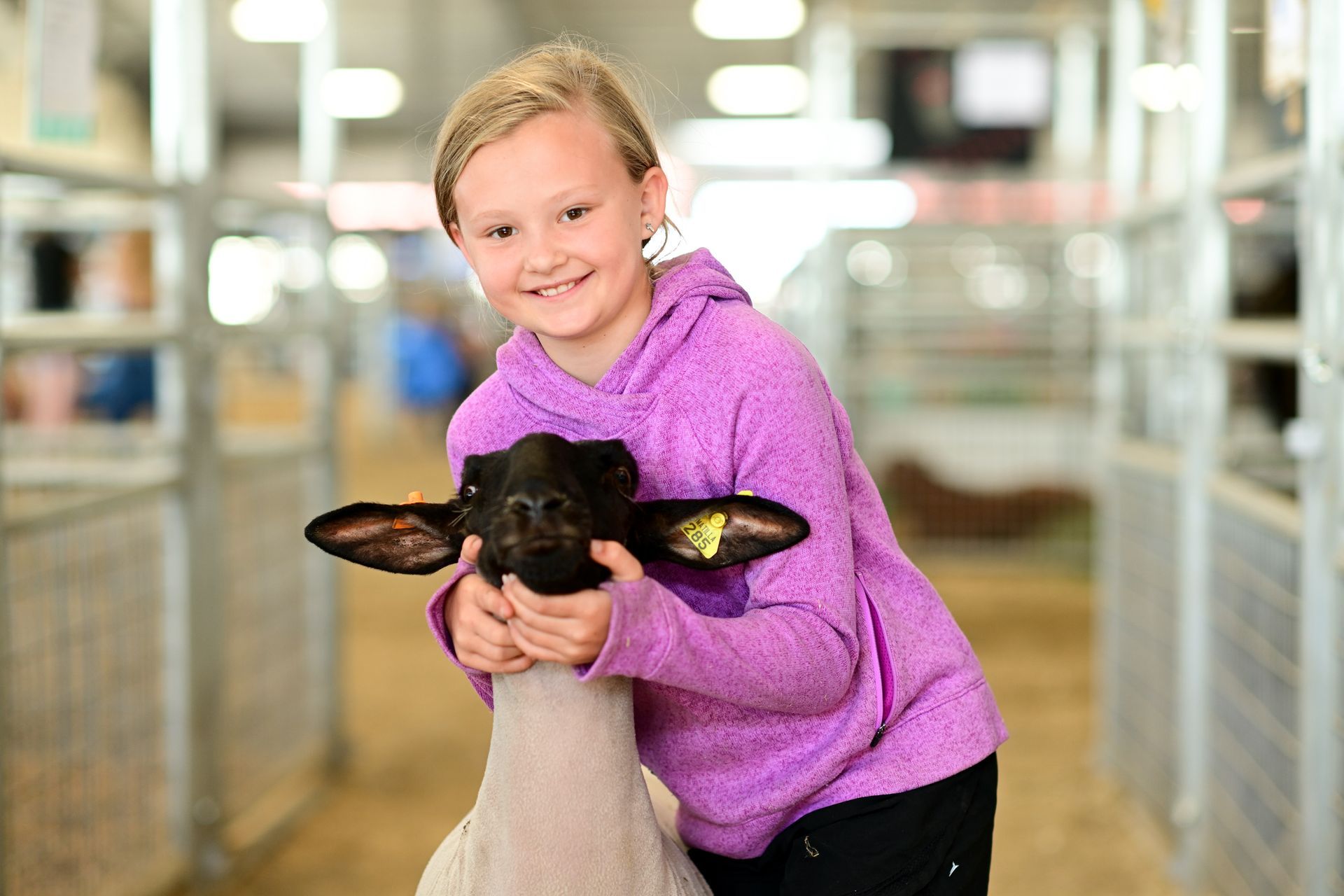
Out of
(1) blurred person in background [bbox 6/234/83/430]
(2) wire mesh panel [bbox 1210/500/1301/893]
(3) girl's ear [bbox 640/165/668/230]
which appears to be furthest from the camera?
(1) blurred person in background [bbox 6/234/83/430]

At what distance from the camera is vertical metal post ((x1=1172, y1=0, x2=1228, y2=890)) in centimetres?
354

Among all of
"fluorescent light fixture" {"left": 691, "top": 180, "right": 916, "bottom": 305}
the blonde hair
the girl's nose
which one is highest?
"fluorescent light fixture" {"left": 691, "top": 180, "right": 916, "bottom": 305}

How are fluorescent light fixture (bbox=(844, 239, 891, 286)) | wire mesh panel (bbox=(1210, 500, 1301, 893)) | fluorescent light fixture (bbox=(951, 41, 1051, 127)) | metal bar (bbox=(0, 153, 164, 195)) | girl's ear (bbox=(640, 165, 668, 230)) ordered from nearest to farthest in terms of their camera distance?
1. girl's ear (bbox=(640, 165, 668, 230))
2. metal bar (bbox=(0, 153, 164, 195))
3. wire mesh panel (bbox=(1210, 500, 1301, 893))
4. fluorescent light fixture (bbox=(844, 239, 891, 286))
5. fluorescent light fixture (bbox=(951, 41, 1051, 127))

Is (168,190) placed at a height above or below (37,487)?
above

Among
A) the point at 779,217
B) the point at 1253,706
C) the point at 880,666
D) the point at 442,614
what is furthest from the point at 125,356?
the point at 779,217

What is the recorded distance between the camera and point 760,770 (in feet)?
5.13

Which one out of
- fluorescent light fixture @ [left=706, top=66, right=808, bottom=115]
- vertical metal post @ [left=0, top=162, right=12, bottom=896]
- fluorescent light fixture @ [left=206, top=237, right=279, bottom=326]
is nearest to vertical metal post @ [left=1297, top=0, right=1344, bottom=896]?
vertical metal post @ [left=0, top=162, right=12, bottom=896]

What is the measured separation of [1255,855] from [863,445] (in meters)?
5.50

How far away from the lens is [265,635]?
4.25 m

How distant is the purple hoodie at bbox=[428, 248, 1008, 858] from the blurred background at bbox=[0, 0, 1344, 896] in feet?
1.16

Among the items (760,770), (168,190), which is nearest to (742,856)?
(760,770)

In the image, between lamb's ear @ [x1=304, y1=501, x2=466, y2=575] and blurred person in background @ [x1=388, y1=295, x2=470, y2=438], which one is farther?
blurred person in background @ [x1=388, y1=295, x2=470, y2=438]

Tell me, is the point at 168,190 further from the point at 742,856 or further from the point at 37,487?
the point at 742,856

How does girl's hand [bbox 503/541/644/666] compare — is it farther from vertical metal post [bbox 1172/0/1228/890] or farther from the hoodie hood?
vertical metal post [bbox 1172/0/1228/890]
